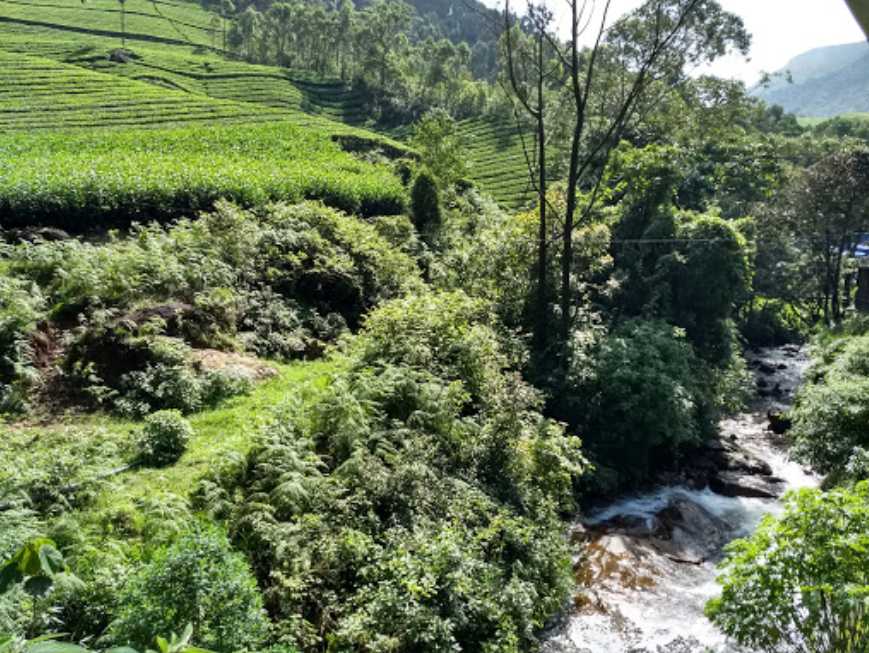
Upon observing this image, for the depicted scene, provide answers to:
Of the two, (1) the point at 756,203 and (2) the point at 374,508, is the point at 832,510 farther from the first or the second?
(1) the point at 756,203

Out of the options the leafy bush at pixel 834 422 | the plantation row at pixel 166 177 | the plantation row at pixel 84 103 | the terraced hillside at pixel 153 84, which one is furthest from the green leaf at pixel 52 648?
the terraced hillside at pixel 153 84

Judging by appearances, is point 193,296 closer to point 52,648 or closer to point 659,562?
point 659,562

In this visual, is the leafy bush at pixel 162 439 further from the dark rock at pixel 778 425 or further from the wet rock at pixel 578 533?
the dark rock at pixel 778 425

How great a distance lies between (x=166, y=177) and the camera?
63.2 ft

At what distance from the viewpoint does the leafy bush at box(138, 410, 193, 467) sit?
30.6ft

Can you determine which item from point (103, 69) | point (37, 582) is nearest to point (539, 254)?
point (37, 582)

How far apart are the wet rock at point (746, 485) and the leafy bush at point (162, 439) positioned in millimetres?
14654

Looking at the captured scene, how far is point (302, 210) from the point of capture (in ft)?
63.6

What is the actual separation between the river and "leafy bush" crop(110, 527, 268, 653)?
6.24 m

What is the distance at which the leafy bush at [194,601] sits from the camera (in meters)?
5.46

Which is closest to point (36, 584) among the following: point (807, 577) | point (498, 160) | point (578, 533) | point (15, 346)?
point (807, 577)

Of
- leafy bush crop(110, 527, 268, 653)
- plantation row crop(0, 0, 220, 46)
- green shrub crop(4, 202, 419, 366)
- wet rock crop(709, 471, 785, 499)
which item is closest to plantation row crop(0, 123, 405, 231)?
green shrub crop(4, 202, 419, 366)

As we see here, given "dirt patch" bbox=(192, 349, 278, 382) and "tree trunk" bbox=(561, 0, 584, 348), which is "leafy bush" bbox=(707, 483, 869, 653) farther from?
"tree trunk" bbox=(561, 0, 584, 348)

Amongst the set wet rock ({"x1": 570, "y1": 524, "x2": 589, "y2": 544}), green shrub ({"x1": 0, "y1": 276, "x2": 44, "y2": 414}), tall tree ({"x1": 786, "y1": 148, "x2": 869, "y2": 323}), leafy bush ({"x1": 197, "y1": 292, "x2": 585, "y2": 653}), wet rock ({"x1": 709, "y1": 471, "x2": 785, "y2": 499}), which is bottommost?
wet rock ({"x1": 709, "y1": 471, "x2": 785, "y2": 499})
